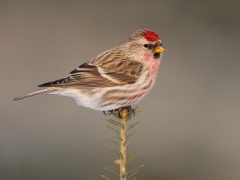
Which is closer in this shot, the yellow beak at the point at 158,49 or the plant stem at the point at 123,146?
the plant stem at the point at 123,146

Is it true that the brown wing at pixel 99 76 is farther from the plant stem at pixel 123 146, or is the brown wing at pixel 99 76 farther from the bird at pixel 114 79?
the plant stem at pixel 123 146

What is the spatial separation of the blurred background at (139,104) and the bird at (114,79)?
1.61 metres

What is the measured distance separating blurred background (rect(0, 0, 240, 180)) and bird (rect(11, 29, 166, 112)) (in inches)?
63.6

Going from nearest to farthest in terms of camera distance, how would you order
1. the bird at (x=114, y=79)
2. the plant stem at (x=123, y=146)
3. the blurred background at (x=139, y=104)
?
the plant stem at (x=123, y=146), the bird at (x=114, y=79), the blurred background at (x=139, y=104)

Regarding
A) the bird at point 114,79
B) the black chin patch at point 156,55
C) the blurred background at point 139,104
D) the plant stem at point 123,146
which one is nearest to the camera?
the plant stem at point 123,146

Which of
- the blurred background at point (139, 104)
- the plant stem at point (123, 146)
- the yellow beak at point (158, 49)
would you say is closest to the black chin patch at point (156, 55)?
the yellow beak at point (158, 49)

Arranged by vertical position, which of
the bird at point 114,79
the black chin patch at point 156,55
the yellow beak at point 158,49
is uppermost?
the yellow beak at point 158,49

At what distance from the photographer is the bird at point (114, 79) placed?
12.0 feet

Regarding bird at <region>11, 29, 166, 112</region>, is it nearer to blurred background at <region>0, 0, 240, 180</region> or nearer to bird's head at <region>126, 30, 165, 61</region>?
bird's head at <region>126, 30, 165, 61</region>

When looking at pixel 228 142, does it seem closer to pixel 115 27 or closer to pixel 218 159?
pixel 218 159

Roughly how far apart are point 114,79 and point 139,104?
2634mm

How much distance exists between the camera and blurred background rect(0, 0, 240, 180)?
5.50m

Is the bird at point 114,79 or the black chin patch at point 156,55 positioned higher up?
the black chin patch at point 156,55

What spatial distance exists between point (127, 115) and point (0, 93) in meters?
3.63
